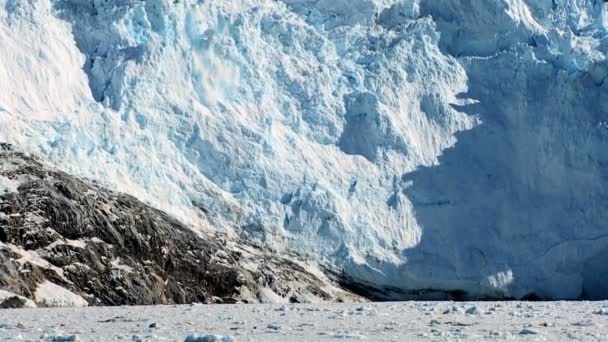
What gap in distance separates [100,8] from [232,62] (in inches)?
443

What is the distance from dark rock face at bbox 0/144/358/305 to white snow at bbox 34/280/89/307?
45cm

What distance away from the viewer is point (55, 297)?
59.7 metres

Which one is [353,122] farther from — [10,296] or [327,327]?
[327,327]

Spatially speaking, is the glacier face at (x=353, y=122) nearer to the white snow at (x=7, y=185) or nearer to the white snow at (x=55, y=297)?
the white snow at (x=7, y=185)

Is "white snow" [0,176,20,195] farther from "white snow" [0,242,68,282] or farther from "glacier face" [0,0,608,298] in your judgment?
"glacier face" [0,0,608,298]

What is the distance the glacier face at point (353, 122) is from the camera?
77062mm

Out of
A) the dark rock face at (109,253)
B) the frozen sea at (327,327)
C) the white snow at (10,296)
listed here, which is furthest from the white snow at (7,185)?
the frozen sea at (327,327)

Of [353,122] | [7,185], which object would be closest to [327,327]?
[7,185]

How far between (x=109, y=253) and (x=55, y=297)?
24.3 feet

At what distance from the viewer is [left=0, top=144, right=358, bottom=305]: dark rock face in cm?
6281

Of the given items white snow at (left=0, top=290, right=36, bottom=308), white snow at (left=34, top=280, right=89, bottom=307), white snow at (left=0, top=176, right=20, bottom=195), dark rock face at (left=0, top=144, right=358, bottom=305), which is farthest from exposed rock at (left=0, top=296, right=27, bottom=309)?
white snow at (left=0, top=176, right=20, bottom=195)

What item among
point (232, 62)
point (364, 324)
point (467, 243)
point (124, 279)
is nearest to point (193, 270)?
point (124, 279)

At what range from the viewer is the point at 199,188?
78125 millimetres

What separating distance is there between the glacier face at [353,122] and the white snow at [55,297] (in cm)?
1273
